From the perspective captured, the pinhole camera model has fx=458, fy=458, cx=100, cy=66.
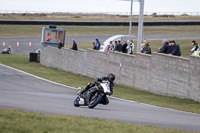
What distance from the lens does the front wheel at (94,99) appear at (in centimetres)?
1384

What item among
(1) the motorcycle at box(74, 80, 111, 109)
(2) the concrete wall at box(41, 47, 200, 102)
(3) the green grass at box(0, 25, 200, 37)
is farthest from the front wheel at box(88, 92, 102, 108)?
(3) the green grass at box(0, 25, 200, 37)

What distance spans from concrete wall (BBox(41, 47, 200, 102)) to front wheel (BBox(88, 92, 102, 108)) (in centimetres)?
646

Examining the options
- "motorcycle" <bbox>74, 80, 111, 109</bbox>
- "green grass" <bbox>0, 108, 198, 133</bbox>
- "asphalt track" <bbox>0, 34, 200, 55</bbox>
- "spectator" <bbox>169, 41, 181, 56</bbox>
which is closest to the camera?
"green grass" <bbox>0, 108, 198, 133</bbox>

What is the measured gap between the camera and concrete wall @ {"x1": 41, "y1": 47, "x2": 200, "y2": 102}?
19797 mm

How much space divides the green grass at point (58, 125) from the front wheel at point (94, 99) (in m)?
2.50

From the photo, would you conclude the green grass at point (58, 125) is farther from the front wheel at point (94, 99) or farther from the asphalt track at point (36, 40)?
the asphalt track at point (36, 40)

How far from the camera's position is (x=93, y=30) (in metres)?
69.8

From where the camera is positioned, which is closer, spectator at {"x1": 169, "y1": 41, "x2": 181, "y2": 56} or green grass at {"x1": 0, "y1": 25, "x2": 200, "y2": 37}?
spectator at {"x1": 169, "y1": 41, "x2": 181, "y2": 56}

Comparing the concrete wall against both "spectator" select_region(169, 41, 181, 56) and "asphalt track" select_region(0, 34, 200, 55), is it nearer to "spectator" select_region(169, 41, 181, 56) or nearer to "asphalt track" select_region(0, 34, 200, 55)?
"spectator" select_region(169, 41, 181, 56)

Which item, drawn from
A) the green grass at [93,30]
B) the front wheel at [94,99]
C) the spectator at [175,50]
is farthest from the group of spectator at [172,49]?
the green grass at [93,30]

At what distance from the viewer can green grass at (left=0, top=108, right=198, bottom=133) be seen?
371 inches

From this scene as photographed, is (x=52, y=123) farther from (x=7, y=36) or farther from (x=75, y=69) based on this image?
(x=7, y=36)

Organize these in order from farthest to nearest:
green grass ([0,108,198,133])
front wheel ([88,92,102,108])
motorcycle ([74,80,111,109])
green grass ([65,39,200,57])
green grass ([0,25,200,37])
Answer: green grass ([0,25,200,37]) → green grass ([65,39,200,57]) → front wheel ([88,92,102,108]) → motorcycle ([74,80,111,109]) → green grass ([0,108,198,133])

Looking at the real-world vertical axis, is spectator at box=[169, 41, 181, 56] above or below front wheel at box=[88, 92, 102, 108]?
above
